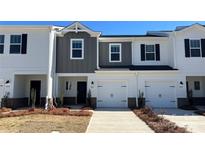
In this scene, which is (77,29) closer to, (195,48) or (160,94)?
(160,94)

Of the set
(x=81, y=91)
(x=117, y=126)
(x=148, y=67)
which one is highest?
(x=148, y=67)

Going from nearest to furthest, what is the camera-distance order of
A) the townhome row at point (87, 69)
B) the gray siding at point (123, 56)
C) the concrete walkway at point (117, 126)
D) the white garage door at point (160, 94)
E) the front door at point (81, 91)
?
the concrete walkway at point (117, 126), the townhome row at point (87, 69), the white garage door at point (160, 94), the gray siding at point (123, 56), the front door at point (81, 91)

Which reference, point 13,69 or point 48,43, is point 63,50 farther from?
point 13,69

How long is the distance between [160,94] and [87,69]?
6.63 m

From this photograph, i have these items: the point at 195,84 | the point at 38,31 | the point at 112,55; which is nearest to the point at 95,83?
the point at 112,55

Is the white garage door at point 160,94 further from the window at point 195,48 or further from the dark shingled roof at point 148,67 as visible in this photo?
the window at point 195,48

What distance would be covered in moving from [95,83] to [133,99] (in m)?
3.51

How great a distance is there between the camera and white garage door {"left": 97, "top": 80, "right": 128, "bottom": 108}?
1978 centimetres

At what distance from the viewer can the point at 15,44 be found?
730 inches

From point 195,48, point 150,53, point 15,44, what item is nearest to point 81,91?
point 15,44

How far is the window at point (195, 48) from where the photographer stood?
19469 mm

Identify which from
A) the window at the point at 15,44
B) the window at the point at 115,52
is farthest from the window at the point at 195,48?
→ the window at the point at 15,44

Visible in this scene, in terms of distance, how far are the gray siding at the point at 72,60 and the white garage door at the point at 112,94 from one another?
179cm

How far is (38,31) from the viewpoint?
18.5 metres
